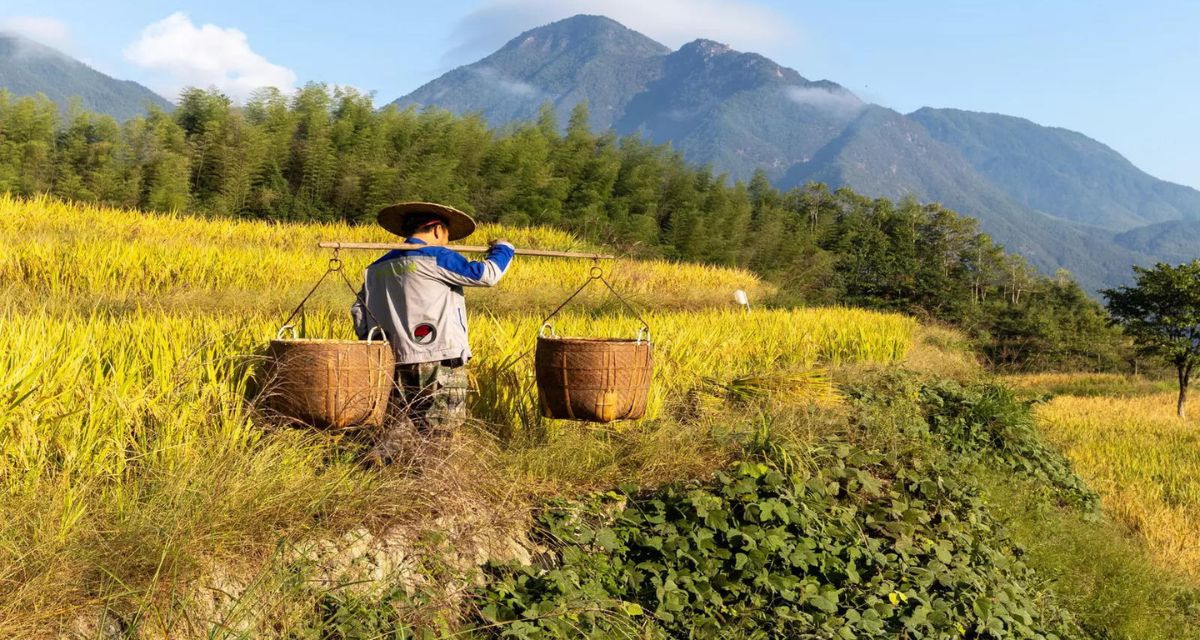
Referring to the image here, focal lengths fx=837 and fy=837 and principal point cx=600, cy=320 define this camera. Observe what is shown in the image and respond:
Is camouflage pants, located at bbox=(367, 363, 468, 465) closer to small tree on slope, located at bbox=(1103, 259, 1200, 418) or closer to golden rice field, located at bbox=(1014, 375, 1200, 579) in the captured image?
golden rice field, located at bbox=(1014, 375, 1200, 579)

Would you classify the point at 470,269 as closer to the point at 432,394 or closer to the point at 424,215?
the point at 424,215

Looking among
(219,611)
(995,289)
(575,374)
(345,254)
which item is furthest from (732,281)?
(995,289)

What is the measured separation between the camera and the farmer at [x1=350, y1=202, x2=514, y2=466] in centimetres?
363

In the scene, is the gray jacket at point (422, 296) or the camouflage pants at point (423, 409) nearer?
the camouflage pants at point (423, 409)

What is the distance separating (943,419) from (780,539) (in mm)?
3561

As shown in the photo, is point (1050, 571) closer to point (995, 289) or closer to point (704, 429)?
point (704, 429)

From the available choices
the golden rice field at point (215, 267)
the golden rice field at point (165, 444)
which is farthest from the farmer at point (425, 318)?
the golden rice field at point (215, 267)

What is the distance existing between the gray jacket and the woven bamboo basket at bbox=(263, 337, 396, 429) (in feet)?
1.09

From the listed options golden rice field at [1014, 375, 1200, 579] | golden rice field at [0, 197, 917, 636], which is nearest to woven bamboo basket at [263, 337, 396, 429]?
golden rice field at [0, 197, 917, 636]

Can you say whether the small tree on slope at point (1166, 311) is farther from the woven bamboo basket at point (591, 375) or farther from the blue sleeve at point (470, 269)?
the blue sleeve at point (470, 269)

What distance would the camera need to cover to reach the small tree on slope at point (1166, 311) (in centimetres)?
2514

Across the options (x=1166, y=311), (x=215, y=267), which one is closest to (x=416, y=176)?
(x=215, y=267)

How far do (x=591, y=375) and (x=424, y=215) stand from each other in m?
1.09

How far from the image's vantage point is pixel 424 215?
3.88 metres
